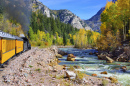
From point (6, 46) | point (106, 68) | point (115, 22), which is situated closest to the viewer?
point (6, 46)

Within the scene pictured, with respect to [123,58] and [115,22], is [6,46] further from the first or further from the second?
[115,22]

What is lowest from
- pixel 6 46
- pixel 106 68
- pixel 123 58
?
pixel 106 68

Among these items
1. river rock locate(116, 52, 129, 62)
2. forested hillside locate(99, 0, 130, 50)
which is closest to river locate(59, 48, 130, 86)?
river rock locate(116, 52, 129, 62)

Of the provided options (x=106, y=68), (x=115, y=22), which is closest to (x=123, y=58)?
(x=106, y=68)

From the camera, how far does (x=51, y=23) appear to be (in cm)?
10788

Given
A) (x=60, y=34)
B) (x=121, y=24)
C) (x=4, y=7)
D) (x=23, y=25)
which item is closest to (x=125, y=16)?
(x=121, y=24)

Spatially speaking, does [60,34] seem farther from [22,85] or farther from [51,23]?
[22,85]

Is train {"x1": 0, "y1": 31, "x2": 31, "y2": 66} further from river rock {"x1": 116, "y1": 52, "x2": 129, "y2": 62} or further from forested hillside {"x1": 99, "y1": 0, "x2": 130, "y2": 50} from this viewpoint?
forested hillside {"x1": 99, "y1": 0, "x2": 130, "y2": 50}

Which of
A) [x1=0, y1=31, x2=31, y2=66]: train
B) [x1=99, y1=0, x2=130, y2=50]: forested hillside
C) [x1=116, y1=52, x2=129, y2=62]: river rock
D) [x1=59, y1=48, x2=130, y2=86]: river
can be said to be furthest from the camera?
[x1=99, y1=0, x2=130, y2=50]: forested hillside

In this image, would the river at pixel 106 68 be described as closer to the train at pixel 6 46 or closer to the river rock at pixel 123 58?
the river rock at pixel 123 58

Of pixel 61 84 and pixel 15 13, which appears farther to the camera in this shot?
pixel 15 13

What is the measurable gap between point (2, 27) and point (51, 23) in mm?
77595

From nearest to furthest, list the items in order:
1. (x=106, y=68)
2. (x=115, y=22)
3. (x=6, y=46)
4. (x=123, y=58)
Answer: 1. (x=6, y=46)
2. (x=106, y=68)
3. (x=123, y=58)
4. (x=115, y=22)

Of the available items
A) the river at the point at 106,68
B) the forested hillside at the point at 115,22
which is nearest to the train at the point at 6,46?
the river at the point at 106,68
